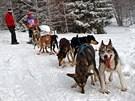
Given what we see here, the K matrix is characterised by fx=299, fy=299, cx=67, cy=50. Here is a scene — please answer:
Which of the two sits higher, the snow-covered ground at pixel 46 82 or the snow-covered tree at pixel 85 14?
the snow-covered tree at pixel 85 14

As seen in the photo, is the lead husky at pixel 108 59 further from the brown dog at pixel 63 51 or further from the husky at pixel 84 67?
the brown dog at pixel 63 51

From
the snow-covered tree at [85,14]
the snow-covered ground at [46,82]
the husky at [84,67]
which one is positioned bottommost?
the snow-covered ground at [46,82]

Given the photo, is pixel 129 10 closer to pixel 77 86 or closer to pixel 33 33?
pixel 33 33

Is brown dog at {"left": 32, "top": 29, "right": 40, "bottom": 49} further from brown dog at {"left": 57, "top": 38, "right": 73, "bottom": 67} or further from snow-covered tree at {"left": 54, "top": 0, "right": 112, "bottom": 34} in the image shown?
snow-covered tree at {"left": 54, "top": 0, "right": 112, "bottom": 34}

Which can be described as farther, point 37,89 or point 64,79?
point 64,79

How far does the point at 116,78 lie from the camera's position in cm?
908

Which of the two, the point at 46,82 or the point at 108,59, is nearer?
the point at 108,59

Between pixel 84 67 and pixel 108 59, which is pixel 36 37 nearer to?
pixel 84 67

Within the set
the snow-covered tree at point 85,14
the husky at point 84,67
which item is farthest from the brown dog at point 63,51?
the snow-covered tree at point 85,14

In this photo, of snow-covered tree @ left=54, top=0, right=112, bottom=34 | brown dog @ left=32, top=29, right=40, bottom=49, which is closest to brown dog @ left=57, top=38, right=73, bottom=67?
brown dog @ left=32, top=29, right=40, bottom=49

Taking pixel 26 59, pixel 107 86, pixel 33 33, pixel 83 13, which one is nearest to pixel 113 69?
pixel 107 86

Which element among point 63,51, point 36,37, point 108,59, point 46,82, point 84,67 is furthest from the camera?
point 36,37

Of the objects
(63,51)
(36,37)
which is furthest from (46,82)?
(36,37)

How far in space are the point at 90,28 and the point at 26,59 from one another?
19264mm
